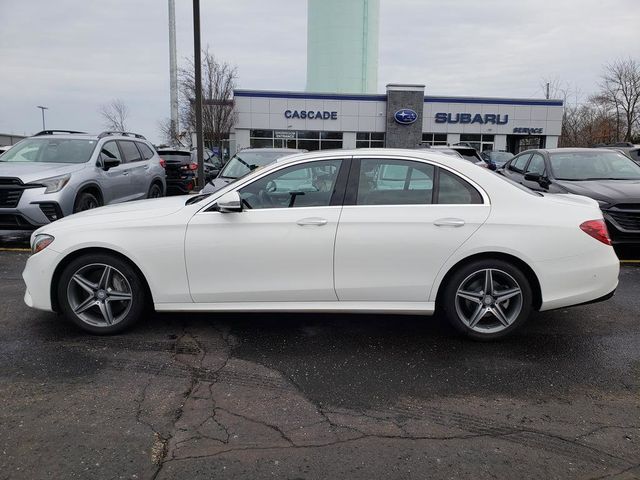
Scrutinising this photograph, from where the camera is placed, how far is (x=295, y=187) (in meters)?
4.40

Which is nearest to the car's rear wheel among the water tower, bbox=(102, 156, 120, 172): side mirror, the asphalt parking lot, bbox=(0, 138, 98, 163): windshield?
bbox=(102, 156, 120, 172): side mirror

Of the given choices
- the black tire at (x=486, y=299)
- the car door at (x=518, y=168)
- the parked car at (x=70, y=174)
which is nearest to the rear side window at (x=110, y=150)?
the parked car at (x=70, y=174)

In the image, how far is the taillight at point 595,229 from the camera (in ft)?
13.8

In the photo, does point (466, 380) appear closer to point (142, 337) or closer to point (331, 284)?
point (331, 284)

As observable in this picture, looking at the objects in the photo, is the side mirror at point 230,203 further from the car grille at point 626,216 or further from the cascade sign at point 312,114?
the cascade sign at point 312,114

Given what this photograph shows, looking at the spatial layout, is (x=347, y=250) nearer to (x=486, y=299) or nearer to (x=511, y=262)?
(x=486, y=299)

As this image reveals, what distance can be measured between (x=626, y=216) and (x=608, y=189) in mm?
558

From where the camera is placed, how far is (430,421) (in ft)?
10.3

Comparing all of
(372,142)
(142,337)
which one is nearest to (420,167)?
(142,337)

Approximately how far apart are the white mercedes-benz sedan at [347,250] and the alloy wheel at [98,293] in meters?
0.01

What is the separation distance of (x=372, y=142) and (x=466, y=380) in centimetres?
3559

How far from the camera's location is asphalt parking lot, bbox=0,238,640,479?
2.72 meters

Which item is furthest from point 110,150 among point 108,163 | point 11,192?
point 11,192

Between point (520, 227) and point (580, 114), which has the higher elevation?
point (580, 114)
